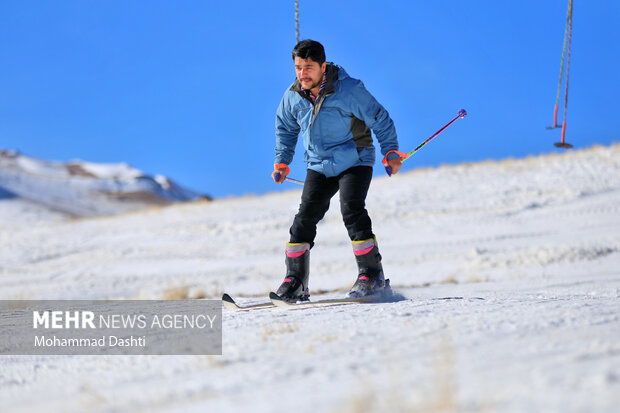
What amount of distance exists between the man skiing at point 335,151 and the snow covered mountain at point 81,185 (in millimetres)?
33137

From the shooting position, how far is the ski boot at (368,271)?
3953 millimetres

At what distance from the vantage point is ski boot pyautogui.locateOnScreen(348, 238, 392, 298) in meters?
3.95

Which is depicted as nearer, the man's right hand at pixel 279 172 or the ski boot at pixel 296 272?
the ski boot at pixel 296 272

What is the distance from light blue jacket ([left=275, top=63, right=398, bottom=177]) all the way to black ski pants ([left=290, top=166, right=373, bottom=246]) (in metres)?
0.08

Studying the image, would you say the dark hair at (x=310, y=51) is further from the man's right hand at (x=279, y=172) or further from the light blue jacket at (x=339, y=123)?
the man's right hand at (x=279, y=172)

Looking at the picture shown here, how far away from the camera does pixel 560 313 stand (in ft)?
8.45

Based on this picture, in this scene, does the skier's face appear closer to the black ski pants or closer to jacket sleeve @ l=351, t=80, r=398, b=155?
jacket sleeve @ l=351, t=80, r=398, b=155

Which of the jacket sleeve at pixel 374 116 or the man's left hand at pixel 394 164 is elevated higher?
the jacket sleeve at pixel 374 116

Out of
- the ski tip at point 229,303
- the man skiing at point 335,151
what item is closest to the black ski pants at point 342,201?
the man skiing at point 335,151

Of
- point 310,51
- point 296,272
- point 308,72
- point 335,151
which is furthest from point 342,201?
point 310,51

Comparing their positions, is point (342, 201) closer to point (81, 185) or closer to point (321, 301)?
point (321, 301)

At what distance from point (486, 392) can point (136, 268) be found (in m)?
10.3
